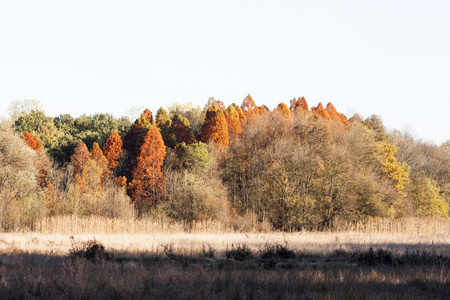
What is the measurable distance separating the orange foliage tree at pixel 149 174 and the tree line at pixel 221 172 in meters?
0.14

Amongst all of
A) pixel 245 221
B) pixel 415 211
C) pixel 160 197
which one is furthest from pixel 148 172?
pixel 415 211

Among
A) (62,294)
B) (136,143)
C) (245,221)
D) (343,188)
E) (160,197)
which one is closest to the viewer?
(62,294)

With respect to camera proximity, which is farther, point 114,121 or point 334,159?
point 114,121

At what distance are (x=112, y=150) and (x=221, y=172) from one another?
21305 mm

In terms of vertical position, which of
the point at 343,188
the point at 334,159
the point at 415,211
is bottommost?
the point at 415,211

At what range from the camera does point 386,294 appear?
368 inches

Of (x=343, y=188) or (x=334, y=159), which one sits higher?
(x=334, y=159)

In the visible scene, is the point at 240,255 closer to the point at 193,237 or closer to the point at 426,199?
the point at 193,237

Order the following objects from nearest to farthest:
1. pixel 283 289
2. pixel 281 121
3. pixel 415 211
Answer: pixel 283 289 < pixel 415 211 < pixel 281 121

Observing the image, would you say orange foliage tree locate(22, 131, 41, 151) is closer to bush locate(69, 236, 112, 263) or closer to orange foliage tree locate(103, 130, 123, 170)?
orange foliage tree locate(103, 130, 123, 170)

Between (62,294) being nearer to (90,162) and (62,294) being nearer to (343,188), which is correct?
(343,188)

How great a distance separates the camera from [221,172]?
51.9 meters

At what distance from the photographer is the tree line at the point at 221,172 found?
37.9m

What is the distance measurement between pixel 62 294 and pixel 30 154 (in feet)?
105
